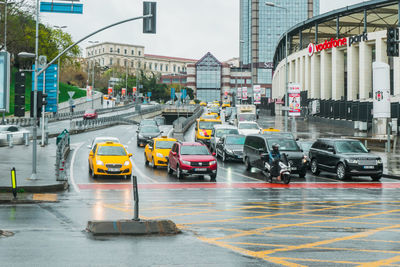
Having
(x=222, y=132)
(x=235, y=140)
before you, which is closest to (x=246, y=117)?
(x=222, y=132)

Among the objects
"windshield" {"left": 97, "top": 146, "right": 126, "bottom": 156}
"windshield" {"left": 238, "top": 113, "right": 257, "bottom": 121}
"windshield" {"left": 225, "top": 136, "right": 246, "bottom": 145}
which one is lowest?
"windshield" {"left": 97, "top": 146, "right": 126, "bottom": 156}

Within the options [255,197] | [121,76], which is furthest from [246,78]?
[255,197]

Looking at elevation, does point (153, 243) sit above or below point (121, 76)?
below

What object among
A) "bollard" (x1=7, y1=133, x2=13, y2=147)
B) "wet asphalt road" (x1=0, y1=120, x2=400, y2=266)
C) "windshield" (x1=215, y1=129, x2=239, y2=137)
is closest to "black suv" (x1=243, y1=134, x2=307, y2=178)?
"wet asphalt road" (x1=0, y1=120, x2=400, y2=266)

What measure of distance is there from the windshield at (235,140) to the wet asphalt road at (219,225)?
1006cm

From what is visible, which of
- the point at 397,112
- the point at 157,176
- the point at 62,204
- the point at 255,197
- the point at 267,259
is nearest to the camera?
the point at 267,259

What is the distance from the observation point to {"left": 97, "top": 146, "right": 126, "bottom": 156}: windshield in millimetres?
26322

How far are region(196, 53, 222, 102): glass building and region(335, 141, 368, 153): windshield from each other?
160 m

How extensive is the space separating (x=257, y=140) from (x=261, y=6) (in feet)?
544

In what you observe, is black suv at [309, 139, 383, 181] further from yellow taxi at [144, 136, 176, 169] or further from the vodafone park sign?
the vodafone park sign

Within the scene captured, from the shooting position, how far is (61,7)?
2388cm

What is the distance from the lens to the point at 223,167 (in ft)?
104

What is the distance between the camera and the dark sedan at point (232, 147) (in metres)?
33.7

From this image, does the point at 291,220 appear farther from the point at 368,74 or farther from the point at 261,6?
the point at 261,6
